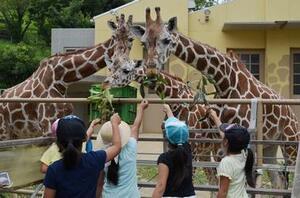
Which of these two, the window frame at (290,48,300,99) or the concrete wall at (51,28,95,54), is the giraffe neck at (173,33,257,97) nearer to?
the window frame at (290,48,300,99)

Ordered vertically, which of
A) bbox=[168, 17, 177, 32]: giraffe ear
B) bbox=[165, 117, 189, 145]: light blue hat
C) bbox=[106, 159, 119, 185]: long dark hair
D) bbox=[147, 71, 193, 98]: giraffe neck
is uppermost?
bbox=[168, 17, 177, 32]: giraffe ear

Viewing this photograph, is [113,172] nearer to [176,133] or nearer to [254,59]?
[176,133]

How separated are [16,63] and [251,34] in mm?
12987

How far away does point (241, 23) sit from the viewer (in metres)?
19.6

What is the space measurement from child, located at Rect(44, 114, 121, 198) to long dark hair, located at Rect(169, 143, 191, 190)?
2.10 ft

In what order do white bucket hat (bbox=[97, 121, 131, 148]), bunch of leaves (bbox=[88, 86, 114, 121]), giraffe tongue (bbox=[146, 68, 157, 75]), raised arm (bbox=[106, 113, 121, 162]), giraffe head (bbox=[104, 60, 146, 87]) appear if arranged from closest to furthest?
raised arm (bbox=[106, 113, 121, 162]), white bucket hat (bbox=[97, 121, 131, 148]), bunch of leaves (bbox=[88, 86, 114, 121]), giraffe tongue (bbox=[146, 68, 157, 75]), giraffe head (bbox=[104, 60, 146, 87])

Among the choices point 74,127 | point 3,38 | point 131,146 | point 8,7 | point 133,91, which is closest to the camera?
point 74,127

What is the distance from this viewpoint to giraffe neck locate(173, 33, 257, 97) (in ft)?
25.3

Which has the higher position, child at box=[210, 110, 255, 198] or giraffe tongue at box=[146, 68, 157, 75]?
giraffe tongue at box=[146, 68, 157, 75]

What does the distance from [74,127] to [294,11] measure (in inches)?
671

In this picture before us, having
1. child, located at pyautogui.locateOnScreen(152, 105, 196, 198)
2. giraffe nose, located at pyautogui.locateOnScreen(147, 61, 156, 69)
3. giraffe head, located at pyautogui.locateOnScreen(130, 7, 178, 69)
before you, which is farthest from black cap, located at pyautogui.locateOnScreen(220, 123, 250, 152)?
giraffe head, located at pyautogui.locateOnScreen(130, 7, 178, 69)

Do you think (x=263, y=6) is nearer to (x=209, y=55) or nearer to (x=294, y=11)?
(x=294, y=11)

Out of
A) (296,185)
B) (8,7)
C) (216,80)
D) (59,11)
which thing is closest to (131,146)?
(296,185)

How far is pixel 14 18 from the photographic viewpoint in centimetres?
3769
